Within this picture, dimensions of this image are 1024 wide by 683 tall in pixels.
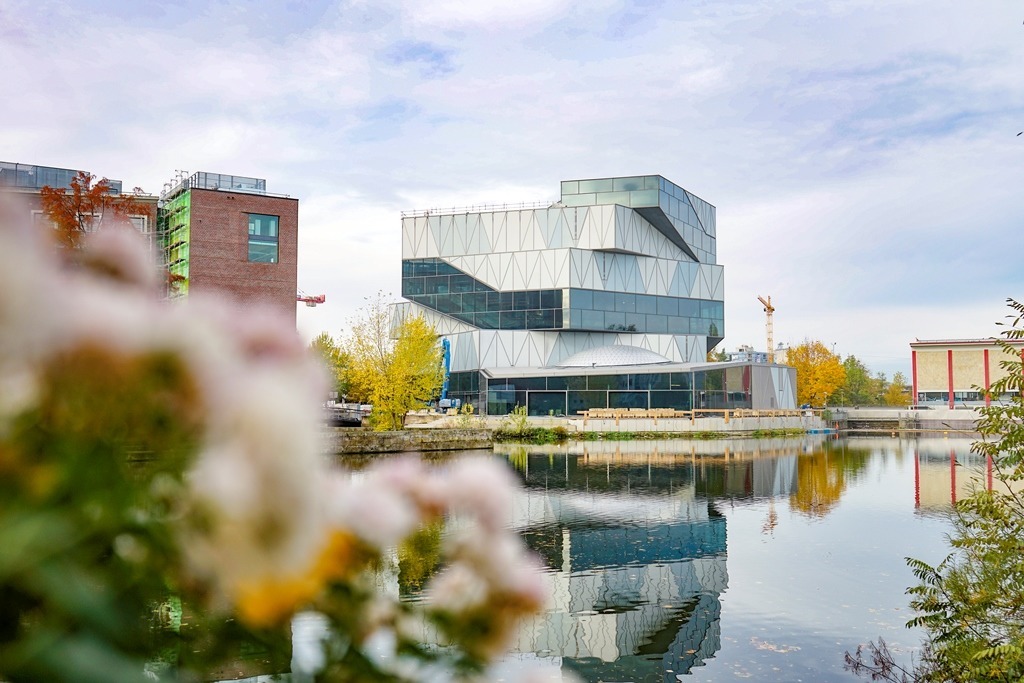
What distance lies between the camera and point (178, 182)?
151 feet

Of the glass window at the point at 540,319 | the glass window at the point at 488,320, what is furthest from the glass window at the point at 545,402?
the glass window at the point at 488,320

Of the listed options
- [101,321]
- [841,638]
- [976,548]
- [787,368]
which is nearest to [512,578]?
[101,321]

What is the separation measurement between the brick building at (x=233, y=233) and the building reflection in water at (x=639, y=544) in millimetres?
17918

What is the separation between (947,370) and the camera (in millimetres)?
75938

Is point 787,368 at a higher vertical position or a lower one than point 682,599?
higher

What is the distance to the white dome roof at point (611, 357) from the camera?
60.1 m

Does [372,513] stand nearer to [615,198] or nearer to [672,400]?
[672,400]

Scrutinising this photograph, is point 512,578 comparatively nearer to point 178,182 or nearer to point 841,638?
point 841,638

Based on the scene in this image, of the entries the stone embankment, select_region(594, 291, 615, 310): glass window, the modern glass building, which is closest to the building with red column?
the stone embankment

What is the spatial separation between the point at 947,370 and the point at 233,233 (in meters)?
63.4

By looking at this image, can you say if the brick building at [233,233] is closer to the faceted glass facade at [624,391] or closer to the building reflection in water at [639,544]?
the building reflection in water at [639,544]

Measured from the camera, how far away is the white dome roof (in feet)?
197

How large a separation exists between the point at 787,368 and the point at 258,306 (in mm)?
68902

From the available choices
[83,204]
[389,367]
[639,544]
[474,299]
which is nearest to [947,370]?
[474,299]
